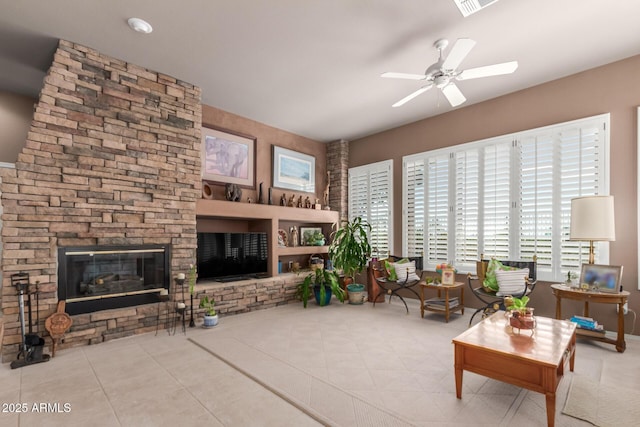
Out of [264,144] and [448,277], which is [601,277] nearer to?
[448,277]

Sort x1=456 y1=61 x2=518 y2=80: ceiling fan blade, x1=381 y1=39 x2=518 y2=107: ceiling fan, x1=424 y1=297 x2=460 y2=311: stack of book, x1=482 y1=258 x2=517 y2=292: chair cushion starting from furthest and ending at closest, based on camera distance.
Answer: x1=424 y1=297 x2=460 y2=311: stack of book < x1=482 y1=258 x2=517 y2=292: chair cushion < x1=456 y1=61 x2=518 y2=80: ceiling fan blade < x1=381 y1=39 x2=518 y2=107: ceiling fan

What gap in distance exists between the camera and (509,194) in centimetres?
430

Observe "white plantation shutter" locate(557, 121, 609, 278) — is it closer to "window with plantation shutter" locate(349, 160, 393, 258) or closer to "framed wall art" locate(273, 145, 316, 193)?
"window with plantation shutter" locate(349, 160, 393, 258)

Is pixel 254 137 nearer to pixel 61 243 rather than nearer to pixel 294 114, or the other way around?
pixel 294 114

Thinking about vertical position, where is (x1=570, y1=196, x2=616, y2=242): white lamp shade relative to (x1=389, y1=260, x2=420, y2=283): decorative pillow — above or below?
above

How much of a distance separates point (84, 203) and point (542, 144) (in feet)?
17.7

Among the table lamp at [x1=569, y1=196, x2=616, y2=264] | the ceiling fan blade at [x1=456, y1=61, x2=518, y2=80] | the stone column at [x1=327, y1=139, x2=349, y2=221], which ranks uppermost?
the ceiling fan blade at [x1=456, y1=61, x2=518, y2=80]

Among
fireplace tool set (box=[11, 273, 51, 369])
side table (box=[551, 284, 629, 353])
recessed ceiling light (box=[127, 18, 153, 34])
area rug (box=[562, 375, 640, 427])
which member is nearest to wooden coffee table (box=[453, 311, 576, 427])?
area rug (box=[562, 375, 640, 427])

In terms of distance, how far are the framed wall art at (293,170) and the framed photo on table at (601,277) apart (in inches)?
171

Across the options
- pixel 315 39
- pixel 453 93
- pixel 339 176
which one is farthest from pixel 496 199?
pixel 315 39

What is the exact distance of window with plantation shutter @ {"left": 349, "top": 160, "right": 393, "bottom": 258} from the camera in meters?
5.76

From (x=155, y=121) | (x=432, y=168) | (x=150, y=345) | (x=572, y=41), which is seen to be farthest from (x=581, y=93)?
(x=150, y=345)

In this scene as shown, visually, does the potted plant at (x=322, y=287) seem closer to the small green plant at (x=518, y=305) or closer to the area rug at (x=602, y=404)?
the small green plant at (x=518, y=305)

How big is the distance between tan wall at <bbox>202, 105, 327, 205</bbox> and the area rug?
14.8 feet
